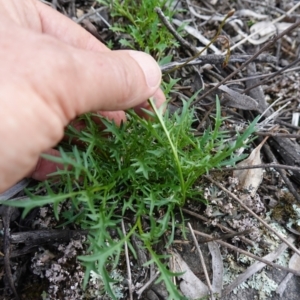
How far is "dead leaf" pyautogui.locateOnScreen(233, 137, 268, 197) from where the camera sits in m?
2.22

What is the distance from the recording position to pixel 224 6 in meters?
2.99

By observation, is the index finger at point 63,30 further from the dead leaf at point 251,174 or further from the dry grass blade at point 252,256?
the dry grass blade at point 252,256

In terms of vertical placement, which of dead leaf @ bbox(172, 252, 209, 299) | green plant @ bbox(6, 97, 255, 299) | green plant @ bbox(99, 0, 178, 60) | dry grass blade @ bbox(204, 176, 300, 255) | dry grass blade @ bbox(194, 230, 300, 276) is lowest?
dead leaf @ bbox(172, 252, 209, 299)

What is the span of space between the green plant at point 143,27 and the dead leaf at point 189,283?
1206 millimetres

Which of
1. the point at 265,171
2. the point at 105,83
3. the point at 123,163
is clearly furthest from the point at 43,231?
the point at 265,171

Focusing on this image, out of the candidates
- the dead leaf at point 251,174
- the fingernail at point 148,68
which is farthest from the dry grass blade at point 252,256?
the fingernail at point 148,68

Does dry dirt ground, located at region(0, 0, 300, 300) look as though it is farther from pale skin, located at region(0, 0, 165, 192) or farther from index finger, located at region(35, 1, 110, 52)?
pale skin, located at region(0, 0, 165, 192)

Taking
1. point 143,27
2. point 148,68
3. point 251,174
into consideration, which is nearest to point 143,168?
point 148,68

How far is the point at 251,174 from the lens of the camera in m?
2.25

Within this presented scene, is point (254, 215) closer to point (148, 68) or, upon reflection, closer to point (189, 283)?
point (189, 283)

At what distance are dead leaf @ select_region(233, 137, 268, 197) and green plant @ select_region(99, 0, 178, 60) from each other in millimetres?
795

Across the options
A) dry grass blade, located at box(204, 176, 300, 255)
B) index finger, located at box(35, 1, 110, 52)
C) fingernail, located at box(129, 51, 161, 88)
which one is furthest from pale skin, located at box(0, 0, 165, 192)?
dry grass blade, located at box(204, 176, 300, 255)

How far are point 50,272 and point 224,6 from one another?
6.89 feet

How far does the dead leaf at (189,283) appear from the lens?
6.51 ft
